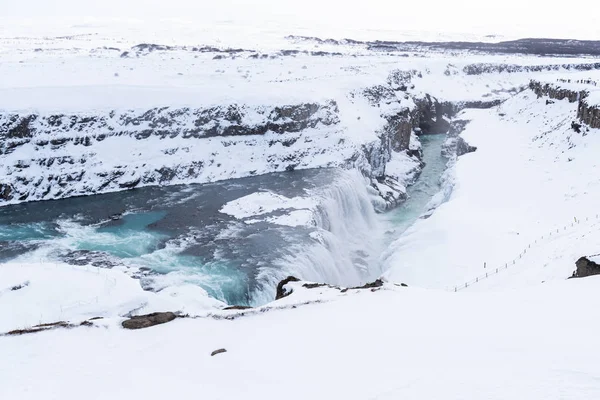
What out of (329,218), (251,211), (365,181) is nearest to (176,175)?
(251,211)

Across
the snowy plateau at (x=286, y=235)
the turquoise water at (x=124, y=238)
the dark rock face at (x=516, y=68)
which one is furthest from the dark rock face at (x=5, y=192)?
the dark rock face at (x=516, y=68)

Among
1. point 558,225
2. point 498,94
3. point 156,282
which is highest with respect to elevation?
point 498,94

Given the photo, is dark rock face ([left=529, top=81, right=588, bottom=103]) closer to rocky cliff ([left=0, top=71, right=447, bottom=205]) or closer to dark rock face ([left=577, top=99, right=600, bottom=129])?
dark rock face ([left=577, top=99, right=600, bottom=129])

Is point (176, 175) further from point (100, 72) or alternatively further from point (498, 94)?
point (498, 94)

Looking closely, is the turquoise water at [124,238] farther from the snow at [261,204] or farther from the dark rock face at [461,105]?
the dark rock face at [461,105]

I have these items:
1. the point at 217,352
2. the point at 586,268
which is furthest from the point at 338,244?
the point at 217,352
